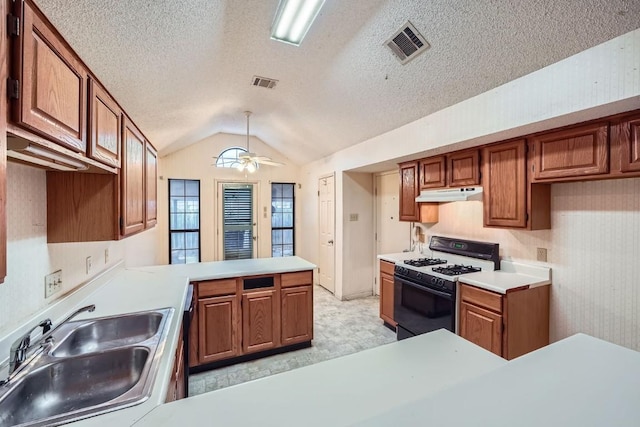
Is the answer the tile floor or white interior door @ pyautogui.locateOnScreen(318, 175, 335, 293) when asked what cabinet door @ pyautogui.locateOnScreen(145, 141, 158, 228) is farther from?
white interior door @ pyautogui.locateOnScreen(318, 175, 335, 293)

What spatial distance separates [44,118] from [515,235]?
3.35 meters

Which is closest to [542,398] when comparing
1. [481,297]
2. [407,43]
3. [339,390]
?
[339,390]

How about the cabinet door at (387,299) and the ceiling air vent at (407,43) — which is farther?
the cabinet door at (387,299)

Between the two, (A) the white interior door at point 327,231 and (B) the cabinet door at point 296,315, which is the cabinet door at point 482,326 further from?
(A) the white interior door at point 327,231

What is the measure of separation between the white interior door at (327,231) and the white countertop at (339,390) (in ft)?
12.7

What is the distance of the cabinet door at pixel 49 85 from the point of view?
86 cm

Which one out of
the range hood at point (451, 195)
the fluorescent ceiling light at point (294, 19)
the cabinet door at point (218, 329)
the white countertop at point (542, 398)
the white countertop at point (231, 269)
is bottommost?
the cabinet door at point (218, 329)

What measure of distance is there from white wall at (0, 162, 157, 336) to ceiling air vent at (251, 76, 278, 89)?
1.96m

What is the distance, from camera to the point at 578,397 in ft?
2.73

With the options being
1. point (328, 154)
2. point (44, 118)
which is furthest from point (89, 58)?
point (328, 154)

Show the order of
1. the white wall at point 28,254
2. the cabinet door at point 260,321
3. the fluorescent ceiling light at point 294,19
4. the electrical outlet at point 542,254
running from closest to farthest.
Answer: the white wall at point 28,254 < the fluorescent ceiling light at point 294,19 < the electrical outlet at point 542,254 < the cabinet door at point 260,321

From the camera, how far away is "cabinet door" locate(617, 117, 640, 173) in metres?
1.74

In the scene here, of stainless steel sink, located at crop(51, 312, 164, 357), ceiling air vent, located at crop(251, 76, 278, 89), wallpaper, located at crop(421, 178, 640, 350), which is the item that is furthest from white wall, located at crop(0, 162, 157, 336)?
wallpaper, located at crop(421, 178, 640, 350)

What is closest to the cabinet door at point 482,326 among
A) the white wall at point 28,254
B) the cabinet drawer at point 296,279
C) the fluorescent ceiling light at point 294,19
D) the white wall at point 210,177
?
the cabinet drawer at point 296,279
